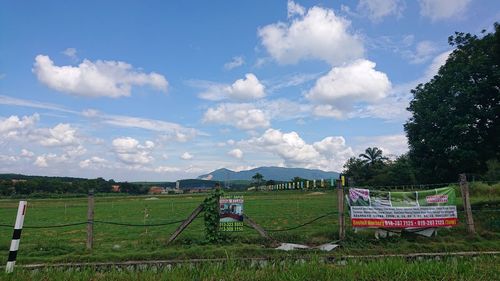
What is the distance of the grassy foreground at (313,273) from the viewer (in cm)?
603

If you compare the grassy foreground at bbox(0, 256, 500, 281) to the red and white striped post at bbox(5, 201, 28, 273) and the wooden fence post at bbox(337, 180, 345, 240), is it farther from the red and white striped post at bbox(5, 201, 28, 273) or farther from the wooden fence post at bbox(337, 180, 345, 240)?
the wooden fence post at bbox(337, 180, 345, 240)

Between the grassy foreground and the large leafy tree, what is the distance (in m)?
13.2

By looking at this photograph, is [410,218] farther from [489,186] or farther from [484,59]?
[489,186]

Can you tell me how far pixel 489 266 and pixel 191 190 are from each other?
132 meters

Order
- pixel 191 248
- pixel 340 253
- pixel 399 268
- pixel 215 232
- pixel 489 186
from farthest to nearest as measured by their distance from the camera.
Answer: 1. pixel 489 186
2. pixel 215 232
3. pixel 191 248
4. pixel 340 253
5. pixel 399 268

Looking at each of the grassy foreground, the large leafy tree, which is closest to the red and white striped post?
the grassy foreground

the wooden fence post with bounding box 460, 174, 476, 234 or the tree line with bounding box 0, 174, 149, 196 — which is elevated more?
the tree line with bounding box 0, 174, 149, 196

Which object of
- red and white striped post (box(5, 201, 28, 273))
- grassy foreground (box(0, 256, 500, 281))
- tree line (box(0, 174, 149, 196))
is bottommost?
grassy foreground (box(0, 256, 500, 281))

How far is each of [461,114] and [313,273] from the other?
15518 mm

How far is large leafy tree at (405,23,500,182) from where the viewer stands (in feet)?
59.2

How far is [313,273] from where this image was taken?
Result: 6.17m

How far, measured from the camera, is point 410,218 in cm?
1139

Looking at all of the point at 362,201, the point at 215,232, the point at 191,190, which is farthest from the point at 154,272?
the point at 191,190

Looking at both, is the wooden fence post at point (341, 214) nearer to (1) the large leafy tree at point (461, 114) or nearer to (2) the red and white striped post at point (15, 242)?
(2) the red and white striped post at point (15, 242)
